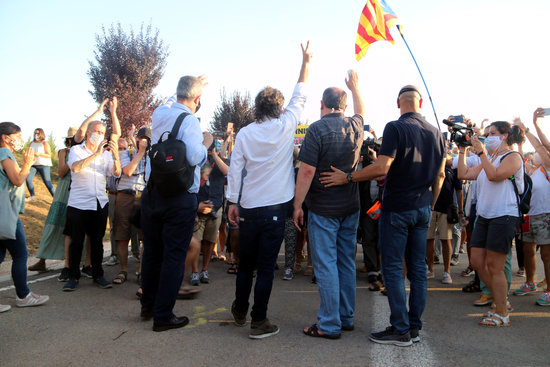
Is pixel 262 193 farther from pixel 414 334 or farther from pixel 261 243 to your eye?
pixel 414 334

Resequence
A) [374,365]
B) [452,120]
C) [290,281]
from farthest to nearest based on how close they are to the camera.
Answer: [290,281]
[452,120]
[374,365]

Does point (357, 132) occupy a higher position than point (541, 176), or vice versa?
point (357, 132)

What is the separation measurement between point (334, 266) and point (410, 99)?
171cm

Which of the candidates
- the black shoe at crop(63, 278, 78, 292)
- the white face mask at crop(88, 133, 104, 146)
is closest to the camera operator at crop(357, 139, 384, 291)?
the white face mask at crop(88, 133, 104, 146)

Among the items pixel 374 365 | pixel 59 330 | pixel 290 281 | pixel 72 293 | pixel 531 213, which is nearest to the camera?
pixel 374 365

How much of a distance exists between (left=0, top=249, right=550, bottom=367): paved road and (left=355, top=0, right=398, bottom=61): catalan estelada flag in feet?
18.4

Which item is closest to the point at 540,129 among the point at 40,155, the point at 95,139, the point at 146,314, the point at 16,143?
the point at 146,314

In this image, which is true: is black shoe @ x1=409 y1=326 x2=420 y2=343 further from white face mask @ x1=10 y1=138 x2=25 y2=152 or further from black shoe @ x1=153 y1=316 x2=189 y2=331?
white face mask @ x1=10 y1=138 x2=25 y2=152

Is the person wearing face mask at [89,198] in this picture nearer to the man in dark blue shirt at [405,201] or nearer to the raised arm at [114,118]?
the raised arm at [114,118]

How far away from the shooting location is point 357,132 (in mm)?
3816

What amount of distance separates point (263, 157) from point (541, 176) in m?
4.15

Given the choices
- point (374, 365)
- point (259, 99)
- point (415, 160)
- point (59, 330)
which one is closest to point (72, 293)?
point (59, 330)

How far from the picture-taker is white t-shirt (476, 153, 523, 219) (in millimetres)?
4176

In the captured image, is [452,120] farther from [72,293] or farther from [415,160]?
[72,293]
